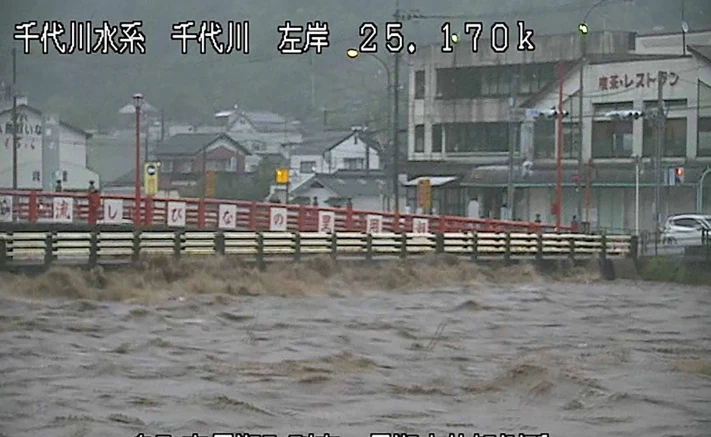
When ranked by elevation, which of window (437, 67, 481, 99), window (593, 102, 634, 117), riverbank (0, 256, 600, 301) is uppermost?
window (437, 67, 481, 99)

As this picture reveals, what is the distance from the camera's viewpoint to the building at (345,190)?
8219 millimetres

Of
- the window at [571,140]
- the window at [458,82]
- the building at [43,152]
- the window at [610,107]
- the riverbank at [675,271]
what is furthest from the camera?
the riverbank at [675,271]

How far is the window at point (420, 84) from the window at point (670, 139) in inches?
56.3

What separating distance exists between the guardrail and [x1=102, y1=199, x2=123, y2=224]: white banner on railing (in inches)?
27.1

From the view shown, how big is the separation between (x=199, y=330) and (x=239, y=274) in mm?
2926

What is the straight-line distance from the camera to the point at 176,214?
31.3ft

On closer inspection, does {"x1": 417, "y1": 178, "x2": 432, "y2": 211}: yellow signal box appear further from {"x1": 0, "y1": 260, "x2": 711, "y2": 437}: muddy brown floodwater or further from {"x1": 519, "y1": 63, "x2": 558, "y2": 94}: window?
{"x1": 0, "y1": 260, "x2": 711, "y2": 437}: muddy brown floodwater

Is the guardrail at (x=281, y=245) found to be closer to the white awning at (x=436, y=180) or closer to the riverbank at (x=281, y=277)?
the riverbank at (x=281, y=277)

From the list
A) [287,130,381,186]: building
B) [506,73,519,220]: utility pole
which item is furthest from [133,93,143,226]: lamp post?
[506,73,519,220]: utility pole

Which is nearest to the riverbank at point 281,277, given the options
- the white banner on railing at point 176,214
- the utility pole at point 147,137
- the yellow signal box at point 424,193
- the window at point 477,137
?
the white banner on railing at point 176,214

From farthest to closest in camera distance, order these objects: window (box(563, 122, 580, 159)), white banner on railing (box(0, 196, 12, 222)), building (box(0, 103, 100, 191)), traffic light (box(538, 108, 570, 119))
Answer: traffic light (box(538, 108, 570, 119))
window (box(563, 122, 580, 159))
white banner on railing (box(0, 196, 12, 222))
building (box(0, 103, 100, 191))

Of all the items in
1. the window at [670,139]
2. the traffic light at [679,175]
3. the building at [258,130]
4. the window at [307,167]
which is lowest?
the traffic light at [679,175]

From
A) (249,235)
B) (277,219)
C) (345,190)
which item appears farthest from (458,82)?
(249,235)

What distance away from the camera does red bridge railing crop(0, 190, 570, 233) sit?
743 cm
